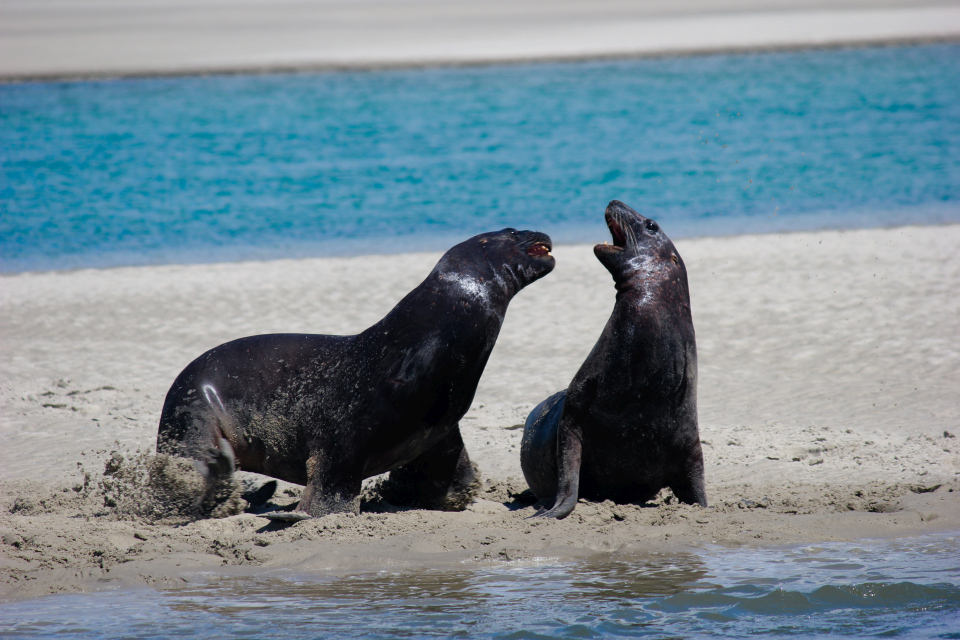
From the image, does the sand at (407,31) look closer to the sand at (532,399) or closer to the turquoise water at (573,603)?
the sand at (532,399)

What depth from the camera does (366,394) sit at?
479 centimetres

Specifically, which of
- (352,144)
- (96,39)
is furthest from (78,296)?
(96,39)

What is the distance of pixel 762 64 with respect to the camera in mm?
26297

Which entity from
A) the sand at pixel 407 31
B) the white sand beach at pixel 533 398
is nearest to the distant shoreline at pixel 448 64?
the sand at pixel 407 31

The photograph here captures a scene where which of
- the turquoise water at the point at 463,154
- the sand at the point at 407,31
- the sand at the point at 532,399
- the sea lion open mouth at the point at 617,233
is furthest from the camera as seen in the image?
the sand at the point at 407,31

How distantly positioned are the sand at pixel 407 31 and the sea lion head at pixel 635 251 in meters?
25.1

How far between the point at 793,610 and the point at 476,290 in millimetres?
2013

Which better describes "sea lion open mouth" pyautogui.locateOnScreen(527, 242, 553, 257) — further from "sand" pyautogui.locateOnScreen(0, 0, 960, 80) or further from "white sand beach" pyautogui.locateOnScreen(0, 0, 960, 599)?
"sand" pyautogui.locateOnScreen(0, 0, 960, 80)

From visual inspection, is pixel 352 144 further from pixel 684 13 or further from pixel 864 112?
pixel 684 13

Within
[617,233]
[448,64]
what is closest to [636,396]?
[617,233]

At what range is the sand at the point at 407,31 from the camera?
29.6m

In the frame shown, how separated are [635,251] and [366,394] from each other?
4.85 ft

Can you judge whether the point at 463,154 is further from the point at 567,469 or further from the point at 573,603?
the point at 573,603

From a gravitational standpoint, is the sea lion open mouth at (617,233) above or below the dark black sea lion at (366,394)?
above
